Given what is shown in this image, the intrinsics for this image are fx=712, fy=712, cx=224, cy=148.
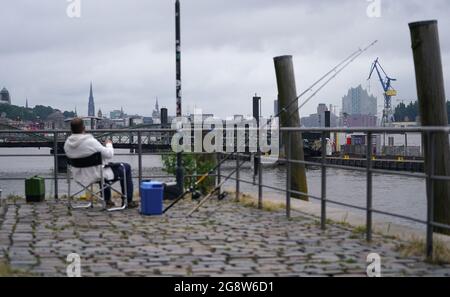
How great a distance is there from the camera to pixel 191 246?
694cm

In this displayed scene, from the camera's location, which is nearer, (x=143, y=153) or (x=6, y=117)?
(x=143, y=153)

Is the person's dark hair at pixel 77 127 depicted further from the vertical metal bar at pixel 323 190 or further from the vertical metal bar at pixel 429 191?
the vertical metal bar at pixel 429 191

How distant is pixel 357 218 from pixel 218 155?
389cm

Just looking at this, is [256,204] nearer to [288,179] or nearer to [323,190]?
[288,179]

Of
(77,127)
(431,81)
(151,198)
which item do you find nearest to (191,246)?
(151,198)

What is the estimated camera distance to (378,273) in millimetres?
A: 5594

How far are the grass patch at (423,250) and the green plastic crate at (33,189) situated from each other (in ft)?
21.1

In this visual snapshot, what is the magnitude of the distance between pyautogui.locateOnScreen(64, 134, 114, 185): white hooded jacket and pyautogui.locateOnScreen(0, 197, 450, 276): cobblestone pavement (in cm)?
51

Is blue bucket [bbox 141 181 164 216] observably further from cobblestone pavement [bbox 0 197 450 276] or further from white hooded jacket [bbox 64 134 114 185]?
white hooded jacket [bbox 64 134 114 185]

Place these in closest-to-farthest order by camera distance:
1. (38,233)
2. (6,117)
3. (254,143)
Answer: (38,233) < (254,143) < (6,117)

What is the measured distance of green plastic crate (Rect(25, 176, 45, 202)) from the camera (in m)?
11.3

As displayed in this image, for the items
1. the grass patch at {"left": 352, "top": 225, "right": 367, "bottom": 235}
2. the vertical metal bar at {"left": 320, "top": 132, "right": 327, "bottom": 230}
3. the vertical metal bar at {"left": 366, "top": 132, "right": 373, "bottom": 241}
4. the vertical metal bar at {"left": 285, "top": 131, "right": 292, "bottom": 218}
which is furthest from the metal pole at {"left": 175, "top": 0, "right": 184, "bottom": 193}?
the vertical metal bar at {"left": 366, "top": 132, "right": 373, "bottom": 241}
